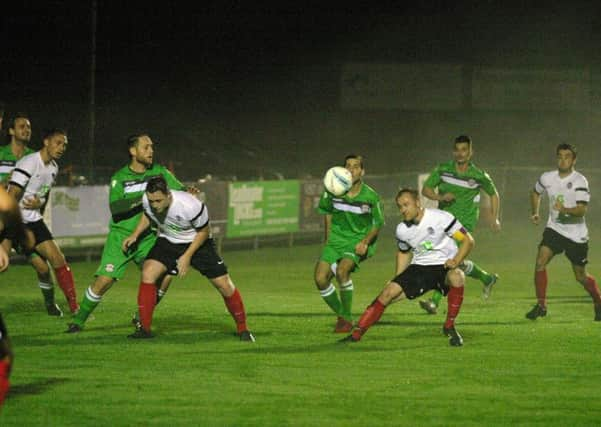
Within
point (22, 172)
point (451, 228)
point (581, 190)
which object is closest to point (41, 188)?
point (22, 172)

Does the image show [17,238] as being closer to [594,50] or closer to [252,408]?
[252,408]

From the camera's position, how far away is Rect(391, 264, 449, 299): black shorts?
36.8 feet

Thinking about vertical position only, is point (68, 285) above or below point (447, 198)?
below

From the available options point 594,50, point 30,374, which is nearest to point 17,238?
point 30,374

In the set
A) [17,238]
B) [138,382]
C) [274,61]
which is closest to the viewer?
[17,238]

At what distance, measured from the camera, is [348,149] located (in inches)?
1609

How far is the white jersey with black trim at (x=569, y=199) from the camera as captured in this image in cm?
1393

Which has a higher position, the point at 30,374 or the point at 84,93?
the point at 84,93

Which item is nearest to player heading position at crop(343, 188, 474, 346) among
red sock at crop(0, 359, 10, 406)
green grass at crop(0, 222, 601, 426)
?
green grass at crop(0, 222, 601, 426)

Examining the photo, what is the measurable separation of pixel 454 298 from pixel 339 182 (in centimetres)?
181

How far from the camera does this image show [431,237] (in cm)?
1130

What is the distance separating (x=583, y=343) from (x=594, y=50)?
3312 cm

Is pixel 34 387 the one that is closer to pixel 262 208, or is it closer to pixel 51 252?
pixel 51 252

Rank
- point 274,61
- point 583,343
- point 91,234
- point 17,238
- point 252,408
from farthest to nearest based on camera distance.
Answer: point 274,61 < point 91,234 < point 583,343 < point 252,408 < point 17,238
